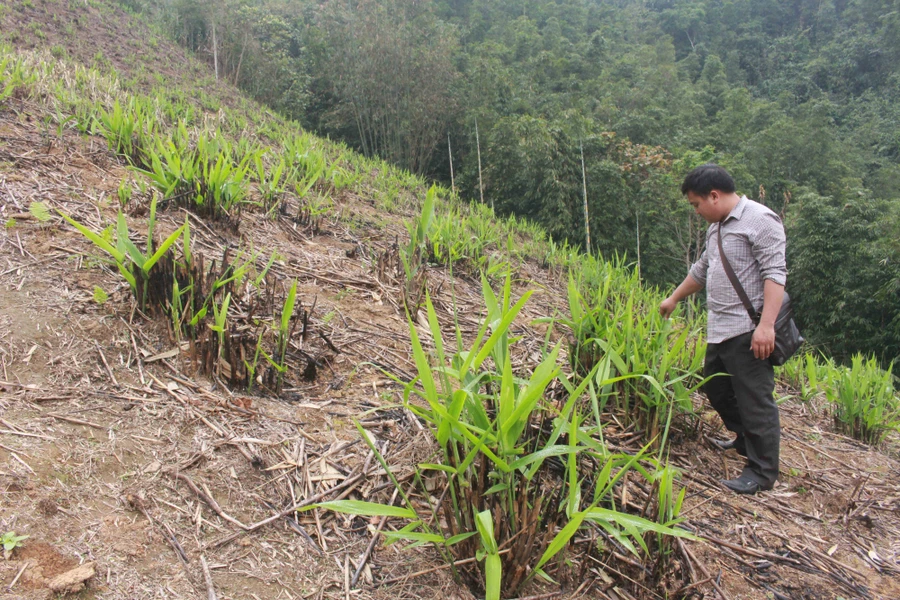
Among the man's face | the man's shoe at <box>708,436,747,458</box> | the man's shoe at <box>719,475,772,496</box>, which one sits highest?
the man's face

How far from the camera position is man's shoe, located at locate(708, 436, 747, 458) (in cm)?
216

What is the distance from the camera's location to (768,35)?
44.9 meters

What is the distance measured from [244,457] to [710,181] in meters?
1.98

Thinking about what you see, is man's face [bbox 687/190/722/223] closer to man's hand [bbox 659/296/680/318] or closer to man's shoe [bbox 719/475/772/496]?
man's hand [bbox 659/296/680/318]

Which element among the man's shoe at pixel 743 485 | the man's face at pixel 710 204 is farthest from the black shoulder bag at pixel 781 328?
the man's shoe at pixel 743 485

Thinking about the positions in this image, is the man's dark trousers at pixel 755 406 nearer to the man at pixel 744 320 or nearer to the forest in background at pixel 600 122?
the man at pixel 744 320

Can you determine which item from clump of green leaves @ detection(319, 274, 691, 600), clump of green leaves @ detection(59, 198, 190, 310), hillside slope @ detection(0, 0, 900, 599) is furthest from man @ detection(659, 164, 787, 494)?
clump of green leaves @ detection(59, 198, 190, 310)

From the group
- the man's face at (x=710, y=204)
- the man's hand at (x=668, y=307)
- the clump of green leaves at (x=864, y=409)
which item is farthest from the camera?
the clump of green leaves at (x=864, y=409)

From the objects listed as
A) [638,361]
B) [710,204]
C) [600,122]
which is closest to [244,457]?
[638,361]

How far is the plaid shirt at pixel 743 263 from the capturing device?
200 cm

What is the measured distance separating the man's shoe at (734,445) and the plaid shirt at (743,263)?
16.8 inches

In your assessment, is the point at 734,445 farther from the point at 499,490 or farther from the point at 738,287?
the point at 499,490

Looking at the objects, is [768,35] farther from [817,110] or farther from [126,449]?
[126,449]

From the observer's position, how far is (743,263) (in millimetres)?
2080
